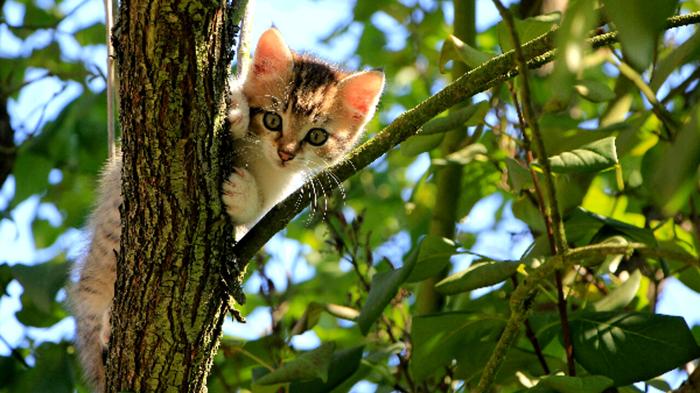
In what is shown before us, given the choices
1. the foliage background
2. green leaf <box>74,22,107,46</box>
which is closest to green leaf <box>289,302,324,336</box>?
the foliage background

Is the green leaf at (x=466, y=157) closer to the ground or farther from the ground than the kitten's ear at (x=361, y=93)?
closer to the ground

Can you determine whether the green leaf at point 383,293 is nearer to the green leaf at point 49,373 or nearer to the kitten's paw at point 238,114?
the kitten's paw at point 238,114

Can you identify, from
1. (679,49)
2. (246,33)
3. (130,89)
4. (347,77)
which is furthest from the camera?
(347,77)

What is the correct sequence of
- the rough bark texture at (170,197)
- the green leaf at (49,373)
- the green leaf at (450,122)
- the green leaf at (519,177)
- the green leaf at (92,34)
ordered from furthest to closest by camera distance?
the green leaf at (92,34)
the green leaf at (49,373)
the green leaf at (450,122)
the green leaf at (519,177)
the rough bark texture at (170,197)

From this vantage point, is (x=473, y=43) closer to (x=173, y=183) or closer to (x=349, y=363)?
(x=349, y=363)

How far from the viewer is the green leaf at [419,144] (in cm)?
262

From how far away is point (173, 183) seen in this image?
195 centimetres

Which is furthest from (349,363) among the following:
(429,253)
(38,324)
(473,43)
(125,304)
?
(473,43)

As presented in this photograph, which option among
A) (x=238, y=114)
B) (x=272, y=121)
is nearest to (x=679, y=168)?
(x=238, y=114)

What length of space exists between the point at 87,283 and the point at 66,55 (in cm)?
268

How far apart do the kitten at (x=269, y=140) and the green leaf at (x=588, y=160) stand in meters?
0.87

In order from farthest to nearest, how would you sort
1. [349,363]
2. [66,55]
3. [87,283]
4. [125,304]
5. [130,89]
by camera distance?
[66,55] < [87,283] < [349,363] < [125,304] < [130,89]

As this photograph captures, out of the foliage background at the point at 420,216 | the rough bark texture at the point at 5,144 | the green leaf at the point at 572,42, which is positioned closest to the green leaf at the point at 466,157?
the foliage background at the point at 420,216

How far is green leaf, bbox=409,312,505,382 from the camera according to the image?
2479 mm
